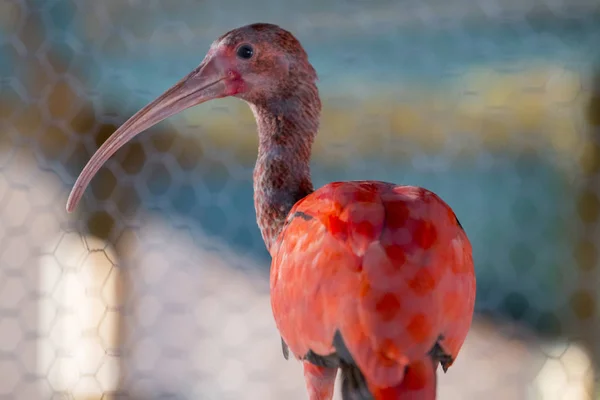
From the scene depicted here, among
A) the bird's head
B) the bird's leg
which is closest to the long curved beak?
the bird's head

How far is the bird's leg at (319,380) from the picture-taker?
0.73 m

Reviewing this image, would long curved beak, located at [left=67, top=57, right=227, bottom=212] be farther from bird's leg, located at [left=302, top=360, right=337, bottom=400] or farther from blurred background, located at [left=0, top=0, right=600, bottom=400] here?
blurred background, located at [left=0, top=0, right=600, bottom=400]

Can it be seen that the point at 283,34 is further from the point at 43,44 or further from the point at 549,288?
the point at 549,288

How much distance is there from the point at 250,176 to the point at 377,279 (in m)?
1.17

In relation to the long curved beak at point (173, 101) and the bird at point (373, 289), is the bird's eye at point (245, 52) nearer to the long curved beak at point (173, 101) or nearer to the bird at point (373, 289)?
the long curved beak at point (173, 101)

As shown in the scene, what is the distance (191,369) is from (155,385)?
0.11 metres

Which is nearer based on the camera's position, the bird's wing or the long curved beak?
the bird's wing

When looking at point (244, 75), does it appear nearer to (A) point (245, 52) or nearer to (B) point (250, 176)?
(A) point (245, 52)

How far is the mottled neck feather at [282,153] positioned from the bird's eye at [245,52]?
0.06 meters

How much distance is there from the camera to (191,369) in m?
1.90

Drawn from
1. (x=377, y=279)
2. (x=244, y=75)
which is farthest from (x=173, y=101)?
(x=377, y=279)

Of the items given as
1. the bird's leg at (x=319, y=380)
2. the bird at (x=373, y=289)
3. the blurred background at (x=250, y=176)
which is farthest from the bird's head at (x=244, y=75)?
the blurred background at (x=250, y=176)

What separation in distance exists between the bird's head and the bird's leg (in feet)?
1.20

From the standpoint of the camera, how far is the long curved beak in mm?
906
